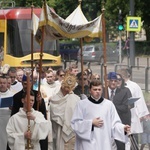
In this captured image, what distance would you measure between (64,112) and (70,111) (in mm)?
93

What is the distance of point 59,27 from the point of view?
883cm

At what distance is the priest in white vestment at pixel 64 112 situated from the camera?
9.59m

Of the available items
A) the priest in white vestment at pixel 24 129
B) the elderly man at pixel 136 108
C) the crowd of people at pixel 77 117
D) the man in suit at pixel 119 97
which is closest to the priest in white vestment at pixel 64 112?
the crowd of people at pixel 77 117

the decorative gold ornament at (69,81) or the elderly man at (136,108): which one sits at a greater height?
the decorative gold ornament at (69,81)

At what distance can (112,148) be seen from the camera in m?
8.66

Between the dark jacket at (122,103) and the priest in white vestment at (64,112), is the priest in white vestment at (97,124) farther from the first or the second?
the dark jacket at (122,103)

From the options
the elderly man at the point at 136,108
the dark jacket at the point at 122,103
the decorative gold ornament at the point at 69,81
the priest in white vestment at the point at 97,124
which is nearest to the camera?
the priest in white vestment at the point at 97,124

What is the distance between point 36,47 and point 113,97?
15225 millimetres

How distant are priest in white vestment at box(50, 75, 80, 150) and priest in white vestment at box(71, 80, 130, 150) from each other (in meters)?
1.51

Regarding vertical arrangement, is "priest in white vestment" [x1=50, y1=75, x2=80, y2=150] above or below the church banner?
below

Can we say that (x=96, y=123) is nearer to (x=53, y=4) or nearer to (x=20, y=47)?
(x=20, y=47)

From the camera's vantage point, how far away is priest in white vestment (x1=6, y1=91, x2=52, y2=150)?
7.67 metres

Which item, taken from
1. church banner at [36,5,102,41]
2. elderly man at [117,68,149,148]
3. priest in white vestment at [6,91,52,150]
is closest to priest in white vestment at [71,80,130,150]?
priest in white vestment at [6,91,52,150]

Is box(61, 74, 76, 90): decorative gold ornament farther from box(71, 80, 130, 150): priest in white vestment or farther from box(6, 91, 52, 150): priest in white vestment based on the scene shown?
box(6, 91, 52, 150): priest in white vestment
